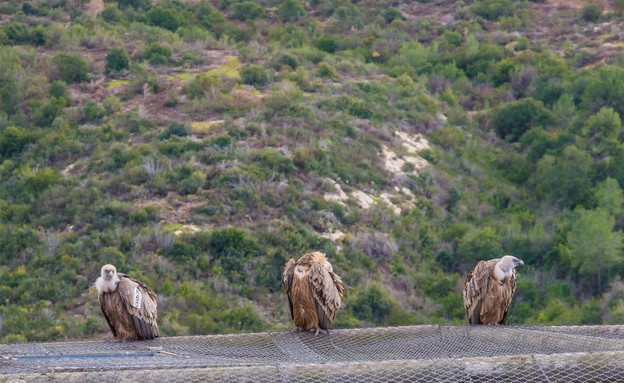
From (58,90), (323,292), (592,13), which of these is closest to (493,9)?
(592,13)

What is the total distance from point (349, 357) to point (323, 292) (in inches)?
81.2

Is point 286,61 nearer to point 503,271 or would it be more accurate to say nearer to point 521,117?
point 521,117

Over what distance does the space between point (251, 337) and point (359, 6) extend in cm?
4998

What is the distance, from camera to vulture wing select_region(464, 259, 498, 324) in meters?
11.8

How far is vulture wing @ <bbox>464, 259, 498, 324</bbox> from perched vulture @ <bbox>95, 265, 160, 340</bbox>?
10.8 feet

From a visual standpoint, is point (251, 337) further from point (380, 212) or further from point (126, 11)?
point (126, 11)

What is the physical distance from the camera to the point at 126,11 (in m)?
52.4

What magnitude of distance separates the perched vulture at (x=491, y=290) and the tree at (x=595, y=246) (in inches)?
801

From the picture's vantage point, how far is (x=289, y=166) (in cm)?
3431

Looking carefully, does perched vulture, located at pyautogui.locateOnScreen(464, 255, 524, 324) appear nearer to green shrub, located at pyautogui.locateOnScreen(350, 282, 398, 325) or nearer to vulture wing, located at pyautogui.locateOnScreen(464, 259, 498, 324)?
vulture wing, located at pyautogui.locateOnScreen(464, 259, 498, 324)

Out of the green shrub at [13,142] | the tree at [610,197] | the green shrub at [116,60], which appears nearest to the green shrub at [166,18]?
the green shrub at [116,60]

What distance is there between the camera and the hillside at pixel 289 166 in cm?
2844

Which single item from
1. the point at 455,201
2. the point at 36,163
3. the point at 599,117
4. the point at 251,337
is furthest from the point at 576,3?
the point at 251,337

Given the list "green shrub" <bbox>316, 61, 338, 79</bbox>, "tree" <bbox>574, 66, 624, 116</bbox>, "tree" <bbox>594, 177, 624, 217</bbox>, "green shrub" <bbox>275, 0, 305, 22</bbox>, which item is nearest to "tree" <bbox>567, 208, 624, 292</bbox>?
"tree" <bbox>594, 177, 624, 217</bbox>
